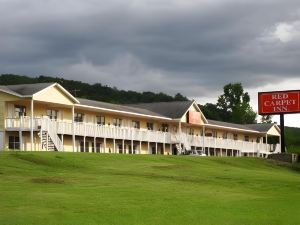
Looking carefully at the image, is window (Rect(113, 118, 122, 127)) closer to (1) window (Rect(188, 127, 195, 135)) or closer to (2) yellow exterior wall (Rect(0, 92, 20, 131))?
(1) window (Rect(188, 127, 195, 135))

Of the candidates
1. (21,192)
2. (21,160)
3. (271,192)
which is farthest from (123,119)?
(21,192)

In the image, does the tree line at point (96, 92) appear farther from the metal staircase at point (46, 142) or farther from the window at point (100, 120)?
the metal staircase at point (46, 142)

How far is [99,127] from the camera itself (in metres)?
58.9

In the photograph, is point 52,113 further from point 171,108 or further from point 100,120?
point 171,108

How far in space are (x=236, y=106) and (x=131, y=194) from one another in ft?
341

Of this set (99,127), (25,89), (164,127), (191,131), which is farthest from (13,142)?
(191,131)

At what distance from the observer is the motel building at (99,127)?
51519 mm

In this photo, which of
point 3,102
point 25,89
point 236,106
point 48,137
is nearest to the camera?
point 48,137

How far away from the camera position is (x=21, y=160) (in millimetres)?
34844

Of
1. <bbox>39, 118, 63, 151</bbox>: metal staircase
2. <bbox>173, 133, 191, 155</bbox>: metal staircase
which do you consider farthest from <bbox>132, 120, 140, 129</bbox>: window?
<bbox>39, 118, 63, 151</bbox>: metal staircase

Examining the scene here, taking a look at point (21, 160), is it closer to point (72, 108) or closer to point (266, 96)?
point (72, 108)

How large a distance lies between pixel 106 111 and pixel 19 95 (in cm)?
1308

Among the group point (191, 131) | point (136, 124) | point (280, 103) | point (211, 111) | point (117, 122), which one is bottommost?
point (191, 131)

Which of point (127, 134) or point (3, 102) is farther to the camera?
point (127, 134)
